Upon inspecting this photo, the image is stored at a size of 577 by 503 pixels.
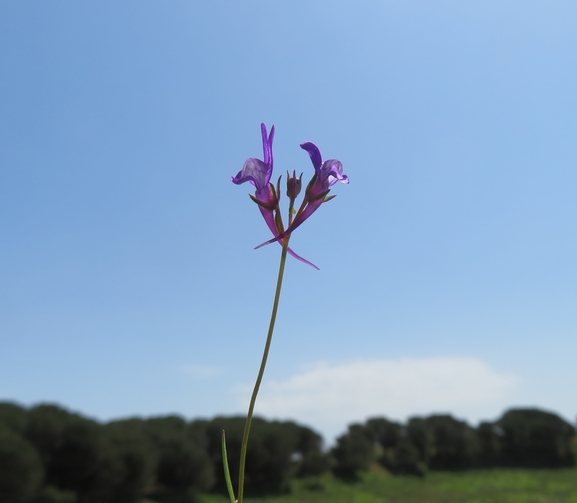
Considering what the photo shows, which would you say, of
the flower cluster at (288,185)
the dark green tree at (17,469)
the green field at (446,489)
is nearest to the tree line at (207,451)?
the dark green tree at (17,469)

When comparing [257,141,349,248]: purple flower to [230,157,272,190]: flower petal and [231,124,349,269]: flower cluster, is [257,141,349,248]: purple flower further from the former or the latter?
[230,157,272,190]: flower petal

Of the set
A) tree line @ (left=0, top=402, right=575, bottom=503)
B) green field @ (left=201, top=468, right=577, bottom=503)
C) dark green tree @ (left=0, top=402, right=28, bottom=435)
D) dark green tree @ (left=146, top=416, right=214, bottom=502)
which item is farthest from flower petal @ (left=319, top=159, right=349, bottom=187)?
green field @ (left=201, top=468, right=577, bottom=503)

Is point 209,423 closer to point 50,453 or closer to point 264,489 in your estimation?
point 264,489

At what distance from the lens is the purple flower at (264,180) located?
1.41 metres

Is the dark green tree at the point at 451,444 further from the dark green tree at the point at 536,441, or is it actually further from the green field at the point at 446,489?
the dark green tree at the point at 536,441

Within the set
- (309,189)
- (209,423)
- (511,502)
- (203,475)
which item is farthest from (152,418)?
(309,189)

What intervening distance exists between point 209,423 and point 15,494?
1379cm

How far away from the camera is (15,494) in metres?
16.6

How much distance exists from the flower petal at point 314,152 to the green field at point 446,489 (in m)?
26.2

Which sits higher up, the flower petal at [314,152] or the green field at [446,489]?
the flower petal at [314,152]

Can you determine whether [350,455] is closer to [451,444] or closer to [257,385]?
[451,444]

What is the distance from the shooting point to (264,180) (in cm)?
142

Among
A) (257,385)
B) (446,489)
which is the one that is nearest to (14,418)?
(257,385)

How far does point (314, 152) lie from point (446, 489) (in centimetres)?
3365
